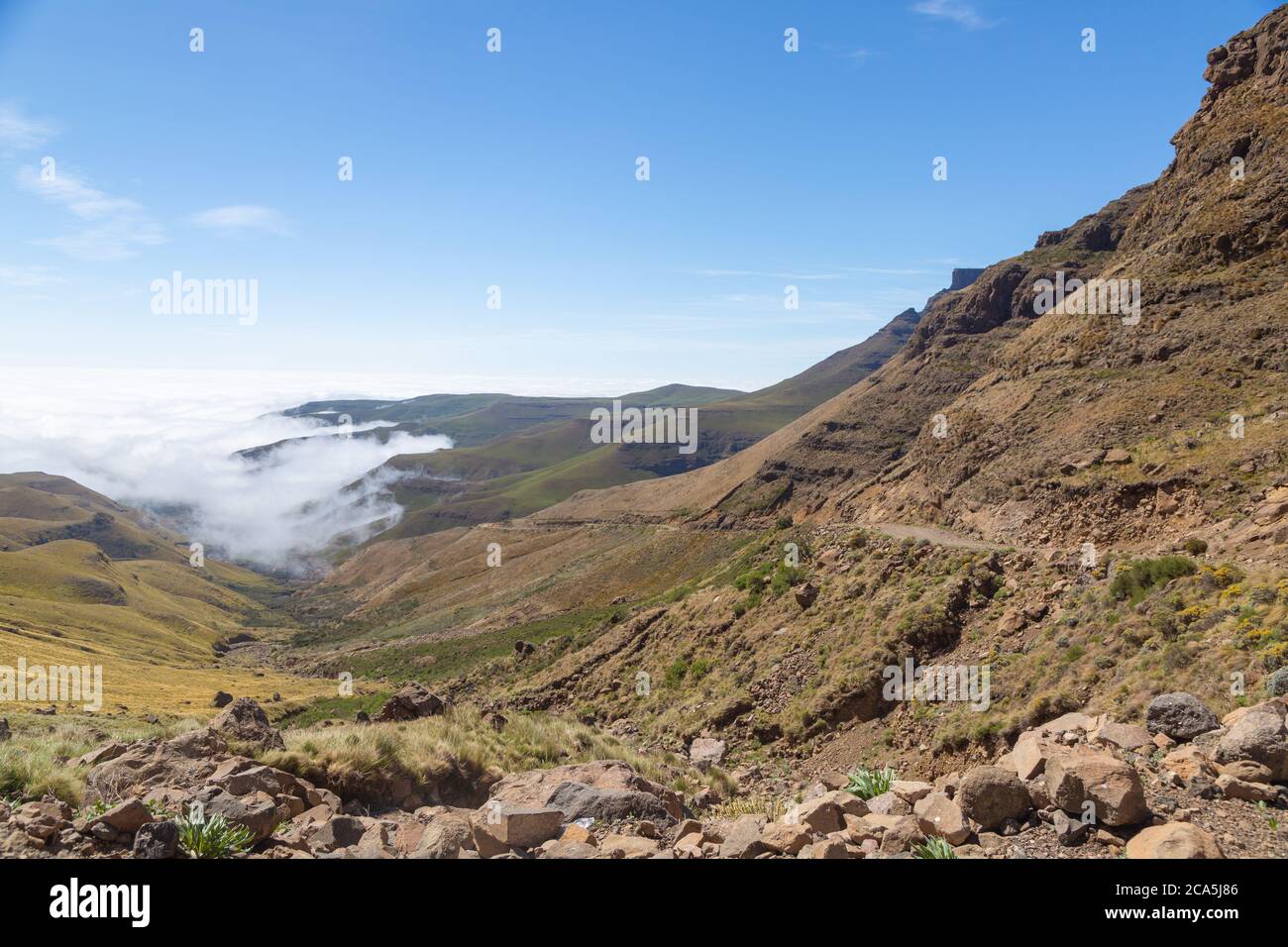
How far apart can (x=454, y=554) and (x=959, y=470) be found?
354ft

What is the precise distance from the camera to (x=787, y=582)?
29.5 meters

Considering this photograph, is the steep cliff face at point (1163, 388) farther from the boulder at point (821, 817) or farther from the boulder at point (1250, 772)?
the boulder at point (821, 817)

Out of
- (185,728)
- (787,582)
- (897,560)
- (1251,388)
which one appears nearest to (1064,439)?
(1251,388)

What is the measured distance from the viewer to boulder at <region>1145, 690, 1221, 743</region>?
886 cm

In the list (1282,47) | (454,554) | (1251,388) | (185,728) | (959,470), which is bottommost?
(454,554)

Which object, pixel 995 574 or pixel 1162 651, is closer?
pixel 1162 651

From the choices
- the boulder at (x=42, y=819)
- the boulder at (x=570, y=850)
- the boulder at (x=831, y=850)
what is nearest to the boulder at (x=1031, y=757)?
the boulder at (x=831, y=850)

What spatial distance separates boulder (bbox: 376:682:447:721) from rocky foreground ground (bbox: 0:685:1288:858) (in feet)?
20.1

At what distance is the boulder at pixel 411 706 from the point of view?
16.5 m

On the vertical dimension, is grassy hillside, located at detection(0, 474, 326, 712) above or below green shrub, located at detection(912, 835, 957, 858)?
below

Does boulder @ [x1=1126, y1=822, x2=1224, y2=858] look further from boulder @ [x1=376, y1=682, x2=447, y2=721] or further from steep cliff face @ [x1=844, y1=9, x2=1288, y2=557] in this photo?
boulder @ [x1=376, y1=682, x2=447, y2=721]

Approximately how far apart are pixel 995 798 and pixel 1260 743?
3.05m

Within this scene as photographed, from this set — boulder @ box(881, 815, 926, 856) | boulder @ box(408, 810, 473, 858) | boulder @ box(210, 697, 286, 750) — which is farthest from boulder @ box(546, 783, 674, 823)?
boulder @ box(210, 697, 286, 750)
